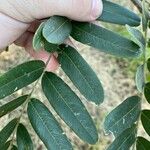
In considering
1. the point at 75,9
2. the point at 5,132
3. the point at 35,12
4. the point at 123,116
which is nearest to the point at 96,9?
the point at 75,9

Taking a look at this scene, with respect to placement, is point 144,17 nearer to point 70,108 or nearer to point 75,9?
point 75,9

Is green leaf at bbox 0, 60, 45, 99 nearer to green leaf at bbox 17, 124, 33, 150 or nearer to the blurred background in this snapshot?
green leaf at bbox 17, 124, 33, 150

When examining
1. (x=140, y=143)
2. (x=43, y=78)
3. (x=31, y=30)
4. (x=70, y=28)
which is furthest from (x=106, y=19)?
(x=31, y=30)

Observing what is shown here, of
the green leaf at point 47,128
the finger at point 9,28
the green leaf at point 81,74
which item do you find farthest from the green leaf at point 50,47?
the finger at point 9,28

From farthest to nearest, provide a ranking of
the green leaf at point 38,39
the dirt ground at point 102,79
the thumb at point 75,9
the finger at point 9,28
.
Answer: the dirt ground at point 102,79
the finger at point 9,28
the thumb at point 75,9
the green leaf at point 38,39

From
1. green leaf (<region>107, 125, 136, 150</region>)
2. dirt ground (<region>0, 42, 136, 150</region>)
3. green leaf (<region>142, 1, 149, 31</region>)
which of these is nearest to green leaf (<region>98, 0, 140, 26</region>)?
green leaf (<region>142, 1, 149, 31</region>)

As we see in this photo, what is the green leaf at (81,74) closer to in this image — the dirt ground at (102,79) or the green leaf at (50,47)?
the green leaf at (50,47)

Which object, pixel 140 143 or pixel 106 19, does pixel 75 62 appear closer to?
pixel 106 19
